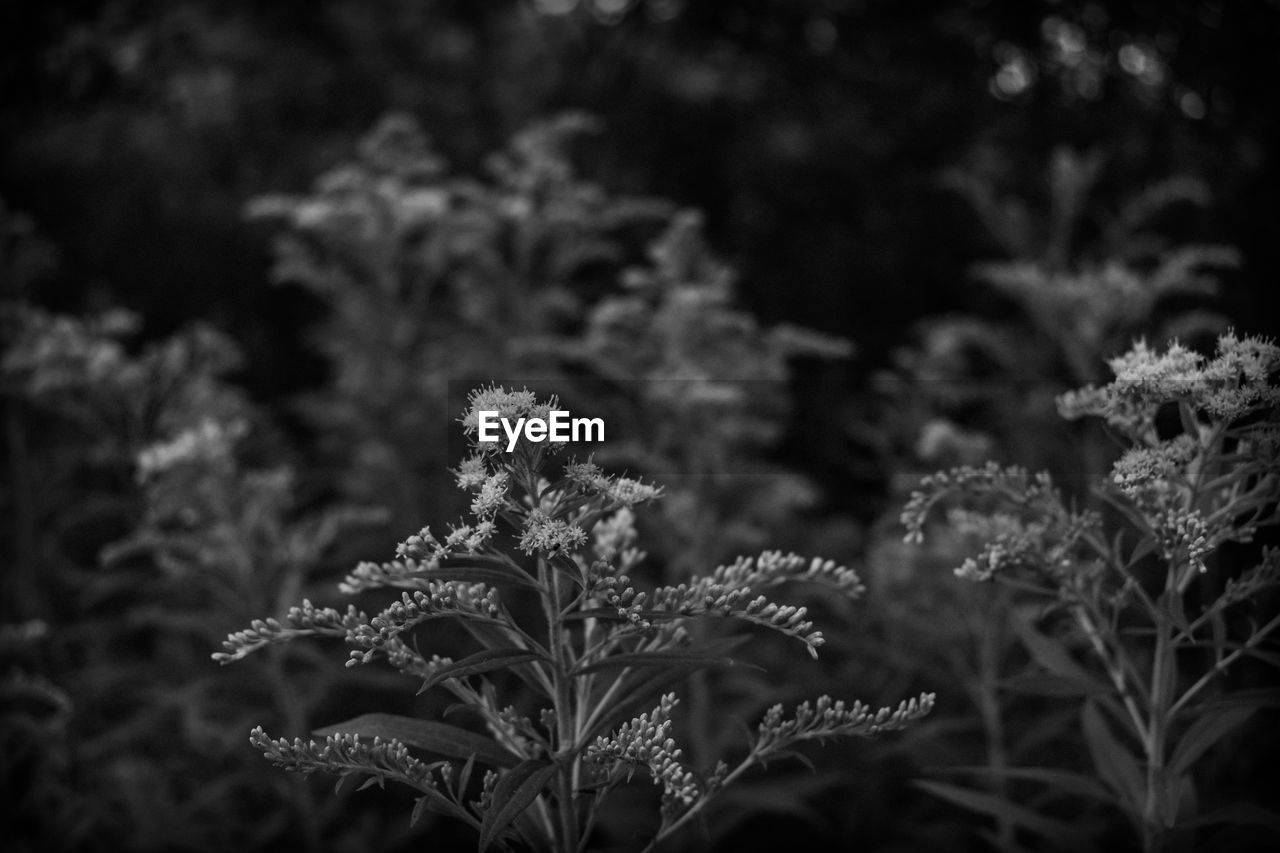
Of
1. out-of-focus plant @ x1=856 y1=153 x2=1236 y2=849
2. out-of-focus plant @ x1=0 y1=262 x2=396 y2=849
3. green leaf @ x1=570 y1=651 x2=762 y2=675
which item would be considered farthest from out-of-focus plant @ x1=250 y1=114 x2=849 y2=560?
green leaf @ x1=570 y1=651 x2=762 y2=675

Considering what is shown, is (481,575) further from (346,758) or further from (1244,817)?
(1244,817)

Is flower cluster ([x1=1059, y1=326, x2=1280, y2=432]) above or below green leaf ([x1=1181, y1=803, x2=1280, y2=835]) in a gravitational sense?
above

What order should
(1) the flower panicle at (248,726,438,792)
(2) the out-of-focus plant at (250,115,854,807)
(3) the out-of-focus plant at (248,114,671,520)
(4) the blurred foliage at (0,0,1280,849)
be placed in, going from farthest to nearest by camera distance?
(3) the out-of-focus plant at (248,114,671,520)
(2) the out-of-focus plant at (250,115,854,807)
(4) the blurred foliage at (0,0,1280,849)
(1) the flower panicle at (248,726,438,792)

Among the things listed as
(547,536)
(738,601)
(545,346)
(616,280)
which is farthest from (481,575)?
(616,280)

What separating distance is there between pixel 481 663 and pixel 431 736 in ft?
0.80

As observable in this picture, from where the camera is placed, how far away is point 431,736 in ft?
5.98

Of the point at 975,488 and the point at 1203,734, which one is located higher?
the point at 975,488

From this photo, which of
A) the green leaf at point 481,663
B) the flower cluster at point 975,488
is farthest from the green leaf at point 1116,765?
the green leaf at point 481,663

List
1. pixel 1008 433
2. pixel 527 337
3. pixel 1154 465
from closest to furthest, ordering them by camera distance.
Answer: pixel 1154 465 → pixel 527 337 → pixel 1008 433

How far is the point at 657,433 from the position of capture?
14.9ft

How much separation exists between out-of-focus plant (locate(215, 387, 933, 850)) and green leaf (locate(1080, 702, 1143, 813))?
0.59 metres

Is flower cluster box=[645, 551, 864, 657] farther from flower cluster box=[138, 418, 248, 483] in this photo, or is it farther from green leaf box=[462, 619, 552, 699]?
flower cluster box=[138, 418, 248, 483]

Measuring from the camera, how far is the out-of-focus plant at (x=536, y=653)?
5.55ft

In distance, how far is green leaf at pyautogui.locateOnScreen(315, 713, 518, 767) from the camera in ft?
5.91
